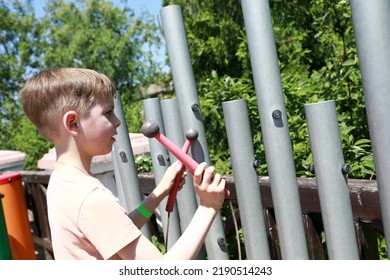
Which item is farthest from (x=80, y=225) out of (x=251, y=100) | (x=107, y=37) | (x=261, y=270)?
(x=107, y=37)

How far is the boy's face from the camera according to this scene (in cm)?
144

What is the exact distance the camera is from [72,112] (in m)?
1.41

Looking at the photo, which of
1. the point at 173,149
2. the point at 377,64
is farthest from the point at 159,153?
the point at 377,64

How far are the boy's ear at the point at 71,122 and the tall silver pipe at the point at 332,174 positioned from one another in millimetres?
654

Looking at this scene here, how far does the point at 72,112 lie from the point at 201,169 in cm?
37

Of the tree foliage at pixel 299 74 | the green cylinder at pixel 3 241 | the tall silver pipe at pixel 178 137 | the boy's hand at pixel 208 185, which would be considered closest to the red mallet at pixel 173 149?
the boy's hand at pixel 208 185

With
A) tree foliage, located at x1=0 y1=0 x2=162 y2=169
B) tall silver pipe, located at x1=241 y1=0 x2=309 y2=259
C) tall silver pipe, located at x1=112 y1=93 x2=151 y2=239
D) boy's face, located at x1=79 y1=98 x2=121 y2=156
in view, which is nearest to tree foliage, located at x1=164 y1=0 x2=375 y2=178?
tall silver pipe, located at x1=241 y1=0 x2=309 y2=259

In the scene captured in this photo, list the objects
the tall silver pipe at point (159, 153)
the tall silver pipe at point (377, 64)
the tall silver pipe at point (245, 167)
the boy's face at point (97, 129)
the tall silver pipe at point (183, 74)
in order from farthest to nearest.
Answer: the tall silver pipe at point (159, 153) → the tall silver pipe at point (183, 74) → the tall silver pipe at point (245, 167) → the boy's face at point (97, 129) → the tall silver pipe at point (377, 64)

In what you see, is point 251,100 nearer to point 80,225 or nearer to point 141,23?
point 80,225

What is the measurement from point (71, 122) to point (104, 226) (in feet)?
Result: 0.96

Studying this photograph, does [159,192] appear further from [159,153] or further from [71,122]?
[159,153]

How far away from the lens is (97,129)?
1445 millimetres

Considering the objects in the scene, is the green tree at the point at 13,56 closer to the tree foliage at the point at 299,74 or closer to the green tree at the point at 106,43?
the green tree at the point at 106,43

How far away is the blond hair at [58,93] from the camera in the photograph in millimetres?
1424
